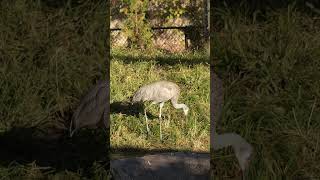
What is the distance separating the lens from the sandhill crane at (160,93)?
455 centimetres

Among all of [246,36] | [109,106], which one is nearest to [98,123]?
[109,106]

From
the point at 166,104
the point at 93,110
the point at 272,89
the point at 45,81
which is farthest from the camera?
the point at 166,104

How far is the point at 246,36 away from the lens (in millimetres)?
4441

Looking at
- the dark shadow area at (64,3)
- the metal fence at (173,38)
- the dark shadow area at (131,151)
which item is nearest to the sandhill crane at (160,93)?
the dark shadow area at (131,151)

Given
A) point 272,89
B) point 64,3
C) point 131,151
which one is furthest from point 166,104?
point 64,3

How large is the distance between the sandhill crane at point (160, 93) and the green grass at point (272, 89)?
1.08 ft

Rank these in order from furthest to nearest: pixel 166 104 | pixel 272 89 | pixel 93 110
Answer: pixel 166 104
pixel 93 110
pixel 272 89

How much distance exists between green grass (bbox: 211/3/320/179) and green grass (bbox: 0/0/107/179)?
848 mm

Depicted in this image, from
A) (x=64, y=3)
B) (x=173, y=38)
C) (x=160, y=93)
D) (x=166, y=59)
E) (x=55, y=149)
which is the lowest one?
(x=55, y=149)

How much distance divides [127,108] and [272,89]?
1.00 meters

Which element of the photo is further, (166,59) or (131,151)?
(166,59)

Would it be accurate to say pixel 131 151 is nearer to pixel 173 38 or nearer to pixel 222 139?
pixel 222 139

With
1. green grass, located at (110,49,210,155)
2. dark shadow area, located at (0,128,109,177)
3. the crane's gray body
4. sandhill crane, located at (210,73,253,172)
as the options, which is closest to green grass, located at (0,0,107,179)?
dark shadow area, located at (0,128,109,177)

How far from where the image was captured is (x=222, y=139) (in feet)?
14.5
